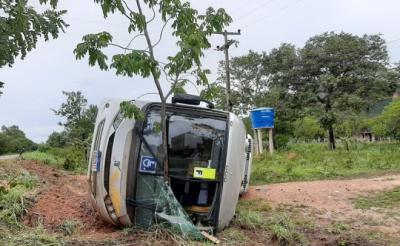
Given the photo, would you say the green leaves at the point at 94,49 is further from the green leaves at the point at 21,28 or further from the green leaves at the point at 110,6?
the green leaves at the point at 21,28

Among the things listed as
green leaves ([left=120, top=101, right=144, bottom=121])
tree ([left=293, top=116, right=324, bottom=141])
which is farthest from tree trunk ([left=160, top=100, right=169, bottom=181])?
tree ([left=293, top=116, right=324, bottom=141])

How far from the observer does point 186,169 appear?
5.81 m

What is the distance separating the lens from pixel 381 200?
28.0 ft

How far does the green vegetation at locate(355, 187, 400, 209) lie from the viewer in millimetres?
8117

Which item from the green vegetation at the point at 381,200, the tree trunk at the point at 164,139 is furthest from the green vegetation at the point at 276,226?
the green vegetation at the point at 381,200

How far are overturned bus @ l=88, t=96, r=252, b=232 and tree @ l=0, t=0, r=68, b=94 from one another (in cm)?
185

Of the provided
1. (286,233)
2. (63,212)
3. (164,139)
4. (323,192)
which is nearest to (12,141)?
(323,192)

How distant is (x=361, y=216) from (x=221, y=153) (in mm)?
2967

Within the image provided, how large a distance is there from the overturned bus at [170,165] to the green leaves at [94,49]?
0.68 metres

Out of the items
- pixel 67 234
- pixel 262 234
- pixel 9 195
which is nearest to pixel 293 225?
pixel 262 234

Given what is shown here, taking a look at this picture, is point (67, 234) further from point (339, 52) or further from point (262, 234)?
point (339, 52)

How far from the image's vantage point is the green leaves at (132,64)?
520 centimetres

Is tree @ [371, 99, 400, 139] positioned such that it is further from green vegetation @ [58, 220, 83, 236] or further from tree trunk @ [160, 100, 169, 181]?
green vegetation @ [58, 220, 83, 236]

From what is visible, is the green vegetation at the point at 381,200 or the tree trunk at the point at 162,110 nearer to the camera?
the tree trunk at the point at 162,110
